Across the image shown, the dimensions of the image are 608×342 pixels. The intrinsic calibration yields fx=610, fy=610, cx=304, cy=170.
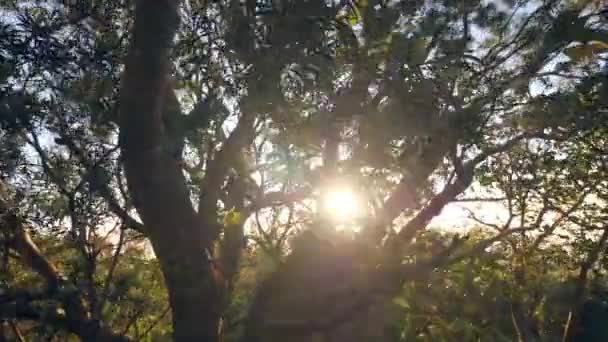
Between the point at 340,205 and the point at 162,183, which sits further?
the point at 340,205

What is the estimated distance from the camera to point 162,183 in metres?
6.11

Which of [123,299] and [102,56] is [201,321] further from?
[123,299]

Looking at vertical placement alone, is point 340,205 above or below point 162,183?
above

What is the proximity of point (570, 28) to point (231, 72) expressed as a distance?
447 centimetres

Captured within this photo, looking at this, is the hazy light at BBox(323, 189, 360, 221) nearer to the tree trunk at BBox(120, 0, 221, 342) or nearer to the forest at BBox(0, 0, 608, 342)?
the forest at BBox(0, 0, 608, 342)

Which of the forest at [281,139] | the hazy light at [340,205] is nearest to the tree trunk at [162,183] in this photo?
the forest at [281,139]

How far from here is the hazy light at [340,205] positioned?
8.65m

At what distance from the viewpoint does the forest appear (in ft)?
20.6

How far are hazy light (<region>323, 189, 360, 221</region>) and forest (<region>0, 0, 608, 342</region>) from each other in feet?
0.11

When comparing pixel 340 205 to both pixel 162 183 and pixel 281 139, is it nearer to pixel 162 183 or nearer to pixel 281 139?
pixel 281 139

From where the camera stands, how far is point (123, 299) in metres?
10.8

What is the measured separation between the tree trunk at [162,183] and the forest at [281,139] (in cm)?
2

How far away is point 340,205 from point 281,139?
5.52ft

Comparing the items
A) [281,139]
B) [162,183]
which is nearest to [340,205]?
[281,139]
